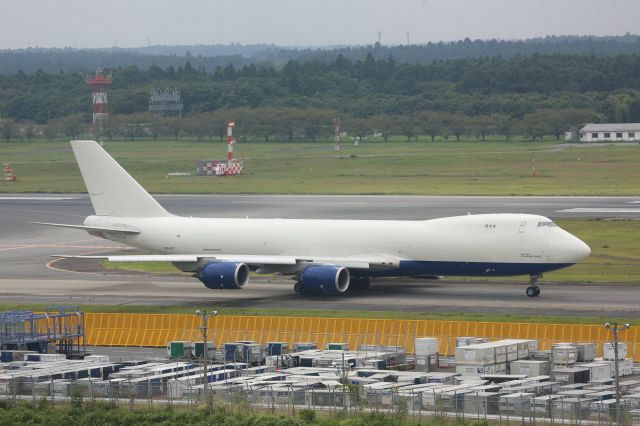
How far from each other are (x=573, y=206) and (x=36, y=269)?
54.3m

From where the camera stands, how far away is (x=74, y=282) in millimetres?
82875

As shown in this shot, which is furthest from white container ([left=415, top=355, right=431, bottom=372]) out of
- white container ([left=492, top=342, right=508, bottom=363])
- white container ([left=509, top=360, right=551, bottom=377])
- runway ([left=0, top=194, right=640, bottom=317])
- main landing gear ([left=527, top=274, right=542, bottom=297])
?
main landing gear ([left=527, top=274, right=542, bottom=297])

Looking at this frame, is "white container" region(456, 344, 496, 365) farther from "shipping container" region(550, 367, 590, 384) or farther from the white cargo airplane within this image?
the white cargo airplane

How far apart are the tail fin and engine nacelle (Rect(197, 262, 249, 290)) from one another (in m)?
10.4

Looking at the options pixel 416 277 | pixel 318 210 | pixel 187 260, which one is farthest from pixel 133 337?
pixel 318 210

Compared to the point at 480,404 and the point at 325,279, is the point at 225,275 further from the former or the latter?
the point at 480,404

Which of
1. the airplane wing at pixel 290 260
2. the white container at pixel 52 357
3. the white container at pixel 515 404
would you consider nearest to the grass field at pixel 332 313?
the airplane wing at pixel 290 260

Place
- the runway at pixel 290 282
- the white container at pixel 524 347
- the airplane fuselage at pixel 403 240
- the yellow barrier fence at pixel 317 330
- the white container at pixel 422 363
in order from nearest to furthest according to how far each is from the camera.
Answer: the white container at pixel 524 347
the white container at pixel 422 363
the yellow barrier fence at pixel 317 330
the runway at pixel 290 282
the airplane fuselage at pixel 403 240

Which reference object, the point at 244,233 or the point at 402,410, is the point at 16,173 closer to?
the point at 244,233

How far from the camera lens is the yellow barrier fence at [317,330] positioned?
59.5 meters

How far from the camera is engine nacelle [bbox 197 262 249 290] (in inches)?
2844

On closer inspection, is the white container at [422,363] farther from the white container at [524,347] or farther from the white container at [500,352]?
the white container at [524,347]

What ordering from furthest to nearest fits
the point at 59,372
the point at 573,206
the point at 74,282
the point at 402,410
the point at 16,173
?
the point at 16,173, the point at 573,206, the point at 74,282, the point at 59,372, the point at 402,410

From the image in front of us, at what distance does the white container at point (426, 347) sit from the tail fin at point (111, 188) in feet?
101
